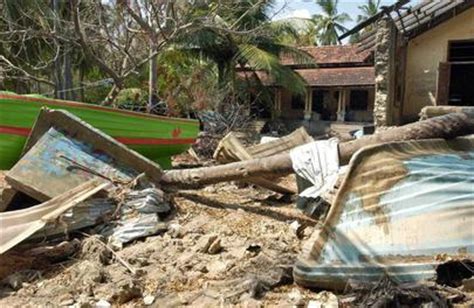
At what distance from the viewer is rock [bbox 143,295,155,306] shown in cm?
427

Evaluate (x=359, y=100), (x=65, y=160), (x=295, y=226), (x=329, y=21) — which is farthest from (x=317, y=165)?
(x=329, y=21)

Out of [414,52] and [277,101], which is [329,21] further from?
[414,52]

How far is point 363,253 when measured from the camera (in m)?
4.02

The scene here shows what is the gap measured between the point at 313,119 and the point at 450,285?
22105 millimetres

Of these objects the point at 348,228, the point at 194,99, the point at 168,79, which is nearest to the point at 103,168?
the point at 348,228

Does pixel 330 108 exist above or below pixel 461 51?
below

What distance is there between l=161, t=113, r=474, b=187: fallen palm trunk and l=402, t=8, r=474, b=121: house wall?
749cm

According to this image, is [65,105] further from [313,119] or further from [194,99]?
[313,119]

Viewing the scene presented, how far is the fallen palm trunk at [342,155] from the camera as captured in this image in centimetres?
502

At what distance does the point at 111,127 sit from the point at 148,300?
16.1 ft

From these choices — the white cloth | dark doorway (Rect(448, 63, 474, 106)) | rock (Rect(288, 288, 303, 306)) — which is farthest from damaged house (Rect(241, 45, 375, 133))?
rock (Rect(288, 288, 303, 306))

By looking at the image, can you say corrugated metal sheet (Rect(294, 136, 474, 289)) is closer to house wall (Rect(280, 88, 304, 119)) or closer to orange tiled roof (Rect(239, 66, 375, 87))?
orange tiled roof (Rect(239, 66, 375, 87))

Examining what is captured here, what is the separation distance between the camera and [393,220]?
13.4 ft

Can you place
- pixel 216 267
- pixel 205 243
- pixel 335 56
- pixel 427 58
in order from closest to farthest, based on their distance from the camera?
pixel 216 267
pixel 205 243
pixel 427 58
pixel 335 56
